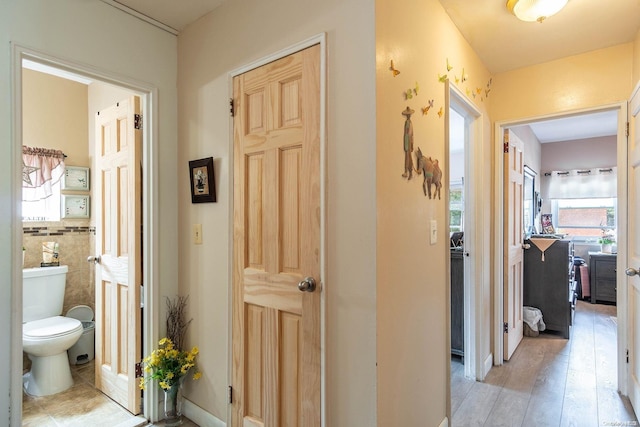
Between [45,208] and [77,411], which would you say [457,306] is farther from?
[45,208]

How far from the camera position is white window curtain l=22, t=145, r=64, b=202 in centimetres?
272

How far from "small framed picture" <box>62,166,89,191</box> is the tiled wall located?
1.00 feet

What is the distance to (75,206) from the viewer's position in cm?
299

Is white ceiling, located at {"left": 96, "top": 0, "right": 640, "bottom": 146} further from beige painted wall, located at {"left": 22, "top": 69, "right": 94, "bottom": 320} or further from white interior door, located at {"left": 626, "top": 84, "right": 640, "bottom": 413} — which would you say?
beige painted wall, located at {"left": 22, "top": 69, "right": 94, "bottom": 320}

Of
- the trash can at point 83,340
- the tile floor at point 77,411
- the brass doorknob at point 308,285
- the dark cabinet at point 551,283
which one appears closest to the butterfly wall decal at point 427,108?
the brass doorknob at point 308,285

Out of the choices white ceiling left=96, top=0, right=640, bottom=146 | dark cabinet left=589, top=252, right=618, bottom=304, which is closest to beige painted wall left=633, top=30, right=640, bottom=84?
white ceiling left=96, top=0, right=640, bottom=146

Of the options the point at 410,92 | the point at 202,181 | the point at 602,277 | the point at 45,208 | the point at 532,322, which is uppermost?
the point at 410,92

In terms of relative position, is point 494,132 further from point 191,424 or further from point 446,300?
point 191,424

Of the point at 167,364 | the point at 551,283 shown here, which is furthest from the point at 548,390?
the point at 167,364

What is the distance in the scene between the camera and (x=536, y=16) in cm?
185

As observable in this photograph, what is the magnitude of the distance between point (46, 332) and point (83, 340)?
0.60 m

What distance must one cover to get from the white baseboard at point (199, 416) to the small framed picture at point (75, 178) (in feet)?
6.95

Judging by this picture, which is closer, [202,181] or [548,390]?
[202,181]

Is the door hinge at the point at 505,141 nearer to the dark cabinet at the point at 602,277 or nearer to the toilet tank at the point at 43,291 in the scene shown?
the dark cabinet at the point at 602,277
